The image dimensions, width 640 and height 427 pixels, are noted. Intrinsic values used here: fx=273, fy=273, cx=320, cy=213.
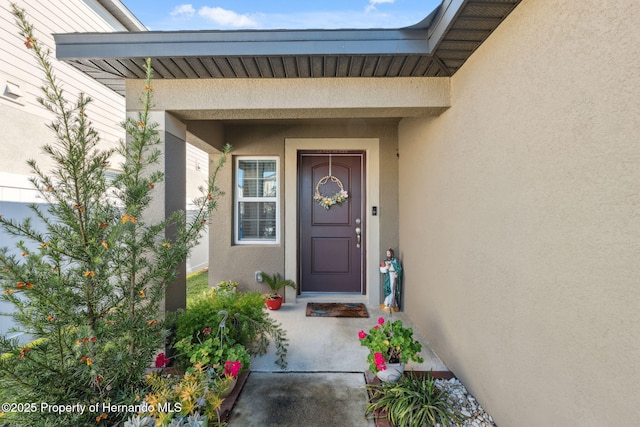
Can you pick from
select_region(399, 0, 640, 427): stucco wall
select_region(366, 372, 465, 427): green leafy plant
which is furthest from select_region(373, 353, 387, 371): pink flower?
select_region(399, 0, 640, 427): stucco wall

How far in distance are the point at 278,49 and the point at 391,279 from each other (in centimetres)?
284

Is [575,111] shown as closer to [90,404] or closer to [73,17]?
[90,404]

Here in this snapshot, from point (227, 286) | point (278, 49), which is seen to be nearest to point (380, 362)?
point (278, 49)

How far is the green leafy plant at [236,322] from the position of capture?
212 cm

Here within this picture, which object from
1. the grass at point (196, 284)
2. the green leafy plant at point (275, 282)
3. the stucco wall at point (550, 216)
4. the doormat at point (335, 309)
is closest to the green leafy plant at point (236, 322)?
the doormat at point (335, 309)

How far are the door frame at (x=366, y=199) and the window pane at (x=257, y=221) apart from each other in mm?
278

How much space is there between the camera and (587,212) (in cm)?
110

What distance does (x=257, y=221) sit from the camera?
4.14 m

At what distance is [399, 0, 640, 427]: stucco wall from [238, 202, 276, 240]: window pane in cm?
261

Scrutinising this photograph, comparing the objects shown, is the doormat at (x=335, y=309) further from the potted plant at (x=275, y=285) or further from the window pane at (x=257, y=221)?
the window pane at (x=257, y=221)

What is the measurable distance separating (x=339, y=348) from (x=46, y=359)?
2.10m

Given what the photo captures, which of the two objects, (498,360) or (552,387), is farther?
(498,360)

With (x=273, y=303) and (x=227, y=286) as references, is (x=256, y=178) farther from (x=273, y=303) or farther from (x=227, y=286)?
(x=273, y=303)

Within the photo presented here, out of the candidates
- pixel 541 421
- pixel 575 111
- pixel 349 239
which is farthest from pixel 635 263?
pixel 349 239
